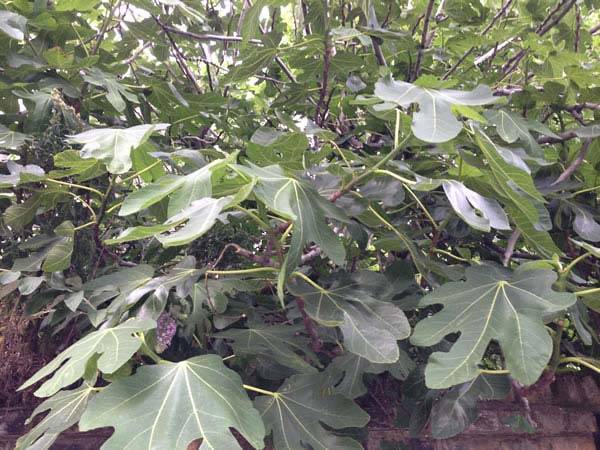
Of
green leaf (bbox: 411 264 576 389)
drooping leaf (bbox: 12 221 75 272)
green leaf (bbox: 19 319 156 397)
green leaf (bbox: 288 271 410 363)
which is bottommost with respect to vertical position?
drooping leaf (bbox: 12 221 75 272)

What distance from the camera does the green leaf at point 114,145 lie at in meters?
0.94

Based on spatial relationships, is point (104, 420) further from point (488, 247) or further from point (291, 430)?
point (488, 247)

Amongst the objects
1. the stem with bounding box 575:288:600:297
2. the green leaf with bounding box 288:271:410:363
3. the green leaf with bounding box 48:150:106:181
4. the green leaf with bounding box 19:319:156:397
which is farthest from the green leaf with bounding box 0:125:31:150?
the stem with bounding box 575:288:600:297

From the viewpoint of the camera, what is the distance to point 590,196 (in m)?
1.39

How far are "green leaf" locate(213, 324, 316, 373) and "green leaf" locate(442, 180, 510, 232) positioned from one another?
40 centimetres

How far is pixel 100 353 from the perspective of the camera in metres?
0.79

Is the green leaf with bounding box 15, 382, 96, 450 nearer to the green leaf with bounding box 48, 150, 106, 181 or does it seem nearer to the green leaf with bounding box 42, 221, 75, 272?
the green leaf with bounding box 42, 221, 75, 272

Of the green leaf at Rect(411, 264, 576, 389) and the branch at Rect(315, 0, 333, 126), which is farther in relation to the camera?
the branch at Rect(315, 0, 333, 126)

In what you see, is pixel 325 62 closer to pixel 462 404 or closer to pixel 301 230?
pixel 301 230

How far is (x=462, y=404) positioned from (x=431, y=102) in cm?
58

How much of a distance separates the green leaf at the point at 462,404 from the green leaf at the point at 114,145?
73 cm

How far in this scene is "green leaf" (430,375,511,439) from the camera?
1020 millimetres

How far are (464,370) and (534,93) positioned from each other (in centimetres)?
91

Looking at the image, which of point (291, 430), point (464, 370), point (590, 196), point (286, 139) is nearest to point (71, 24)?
point (286, 139)
